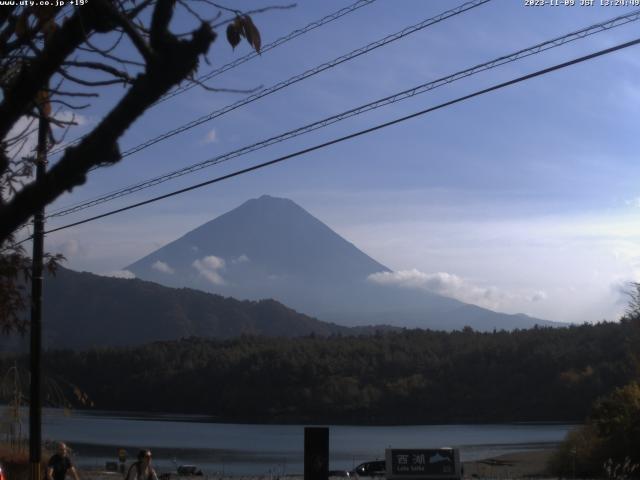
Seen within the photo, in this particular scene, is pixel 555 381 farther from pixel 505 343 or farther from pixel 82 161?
pixel 82 161

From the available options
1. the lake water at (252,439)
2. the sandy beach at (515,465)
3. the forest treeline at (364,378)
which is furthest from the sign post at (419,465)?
the forest treeline at (364,378)

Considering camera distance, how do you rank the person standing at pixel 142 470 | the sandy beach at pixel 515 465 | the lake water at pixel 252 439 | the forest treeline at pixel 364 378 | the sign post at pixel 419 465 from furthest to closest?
the forest treeline at pixel 364 378 < the lake water at pixel 252 439 < the sandy beach at pixel 515 465 < the sign post at pixel 419 465 < the person standing at pixel 142 470

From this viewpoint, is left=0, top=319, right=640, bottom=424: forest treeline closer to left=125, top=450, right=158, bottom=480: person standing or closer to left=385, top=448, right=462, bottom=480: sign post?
left=385, top=448, right=462, bottom=480: sign post

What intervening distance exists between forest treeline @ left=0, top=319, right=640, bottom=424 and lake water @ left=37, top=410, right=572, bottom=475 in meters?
3.65

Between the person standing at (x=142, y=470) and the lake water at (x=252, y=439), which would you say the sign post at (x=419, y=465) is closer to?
the person standing at (x=142, y=470)

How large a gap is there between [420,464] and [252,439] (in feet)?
226

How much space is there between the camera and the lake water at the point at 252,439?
6100cm

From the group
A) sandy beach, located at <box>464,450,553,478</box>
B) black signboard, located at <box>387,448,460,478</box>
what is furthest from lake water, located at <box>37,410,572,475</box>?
black signboard, located at <box>387,448,460,478</box>

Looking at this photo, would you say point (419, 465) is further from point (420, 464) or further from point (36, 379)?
point (36, 379)

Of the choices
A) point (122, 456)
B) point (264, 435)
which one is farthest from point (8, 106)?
point (264, 435)

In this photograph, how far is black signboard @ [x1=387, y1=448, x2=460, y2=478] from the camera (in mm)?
18078

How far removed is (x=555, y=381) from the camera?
91.7 m

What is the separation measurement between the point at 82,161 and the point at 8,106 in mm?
517

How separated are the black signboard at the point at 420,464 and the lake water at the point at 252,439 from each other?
34.1 m
